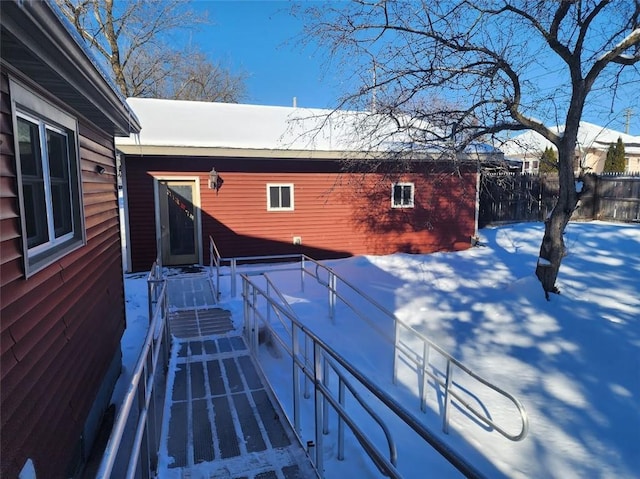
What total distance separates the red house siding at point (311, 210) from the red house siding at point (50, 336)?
5.15 m

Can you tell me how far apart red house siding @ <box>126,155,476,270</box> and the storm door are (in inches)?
8.1

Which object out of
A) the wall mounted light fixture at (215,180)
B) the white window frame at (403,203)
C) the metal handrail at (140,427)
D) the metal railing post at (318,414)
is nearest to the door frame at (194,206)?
the wall mounted light fixture at (215,180)

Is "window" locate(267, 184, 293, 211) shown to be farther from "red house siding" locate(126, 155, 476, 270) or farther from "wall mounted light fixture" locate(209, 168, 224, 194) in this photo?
"wall mounted light fixture" locate(209, 168, 224, 194)

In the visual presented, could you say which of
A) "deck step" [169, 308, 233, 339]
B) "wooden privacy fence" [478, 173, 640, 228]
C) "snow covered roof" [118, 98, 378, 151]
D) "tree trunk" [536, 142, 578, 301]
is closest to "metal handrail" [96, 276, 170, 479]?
"deck step" [169, 308, 233, 339]

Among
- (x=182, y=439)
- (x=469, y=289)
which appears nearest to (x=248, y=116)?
(x=469, y=289)

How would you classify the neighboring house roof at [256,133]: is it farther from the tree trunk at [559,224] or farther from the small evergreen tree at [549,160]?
the tree trunk at [559,224]

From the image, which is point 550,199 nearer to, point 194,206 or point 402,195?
point 402,195

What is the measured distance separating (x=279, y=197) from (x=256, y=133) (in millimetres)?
1770

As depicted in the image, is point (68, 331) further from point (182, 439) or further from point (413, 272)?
point (413, 272)

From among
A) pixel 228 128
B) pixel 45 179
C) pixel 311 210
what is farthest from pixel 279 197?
pixel 45 179

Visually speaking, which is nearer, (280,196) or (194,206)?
(194,206)

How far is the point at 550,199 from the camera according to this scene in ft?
50.9

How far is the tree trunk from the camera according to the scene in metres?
6.82

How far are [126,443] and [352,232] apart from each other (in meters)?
8.46
